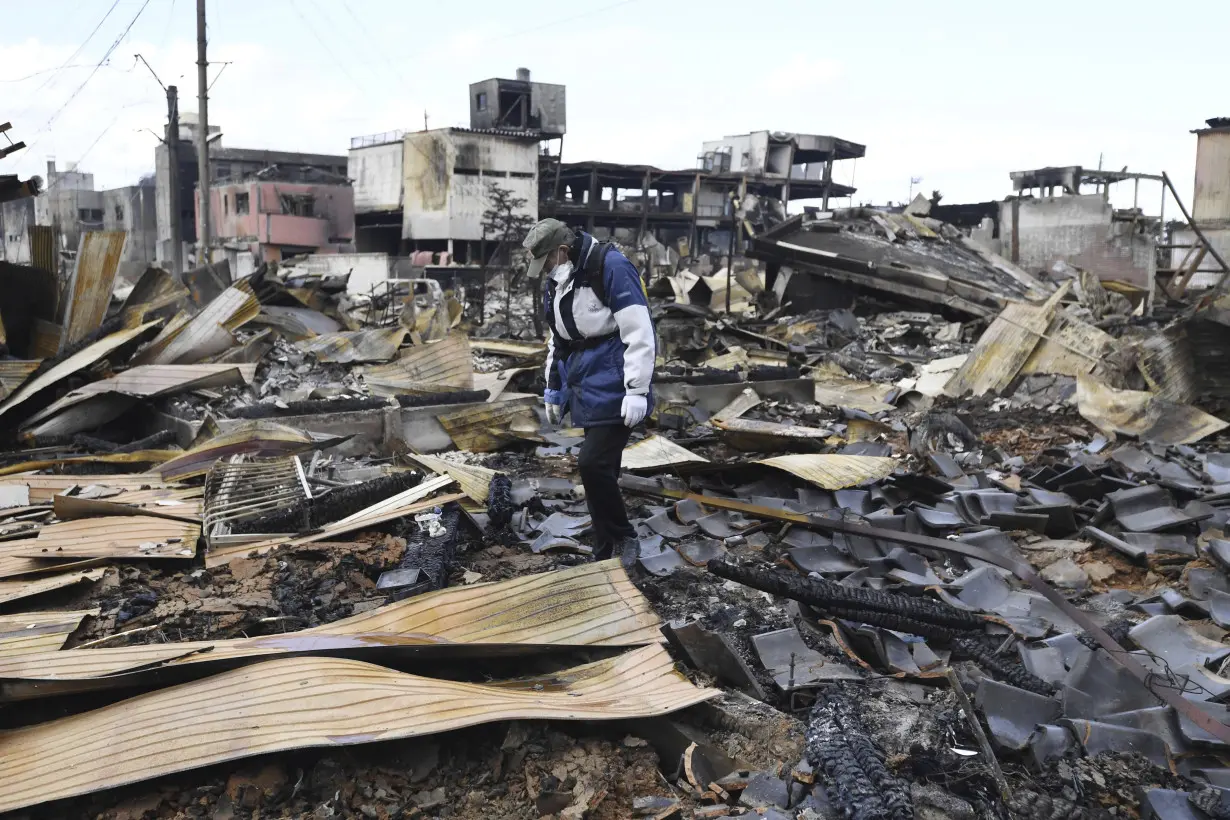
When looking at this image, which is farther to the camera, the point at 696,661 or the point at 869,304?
the point at 869,304

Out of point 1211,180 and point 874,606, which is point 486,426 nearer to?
point 874,606

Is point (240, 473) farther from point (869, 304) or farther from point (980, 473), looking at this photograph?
point (869, 304)

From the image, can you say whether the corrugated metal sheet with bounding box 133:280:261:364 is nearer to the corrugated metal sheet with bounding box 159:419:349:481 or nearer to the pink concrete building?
the corrugated metal sheet with bounding box 159:419:349:481

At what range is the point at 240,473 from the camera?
5434 millimetres

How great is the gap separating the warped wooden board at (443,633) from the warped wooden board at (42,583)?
81cm

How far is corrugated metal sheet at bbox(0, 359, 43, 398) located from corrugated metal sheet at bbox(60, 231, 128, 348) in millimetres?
913

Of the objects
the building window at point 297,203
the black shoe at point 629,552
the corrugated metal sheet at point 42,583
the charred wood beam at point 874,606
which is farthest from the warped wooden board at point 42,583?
the building window at point 297,203

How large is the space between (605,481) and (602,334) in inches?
25.9

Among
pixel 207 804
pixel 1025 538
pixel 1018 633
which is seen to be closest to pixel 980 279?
pixel 1025 538

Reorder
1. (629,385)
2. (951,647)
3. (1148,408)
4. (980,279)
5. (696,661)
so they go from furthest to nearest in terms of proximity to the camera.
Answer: (980,279), (1148,408), (629,385), (951,647), (696,661)

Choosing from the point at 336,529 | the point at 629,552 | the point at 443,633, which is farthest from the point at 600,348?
the point at 336,529

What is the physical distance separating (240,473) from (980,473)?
447cm

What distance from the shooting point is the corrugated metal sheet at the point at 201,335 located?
8.41 metres

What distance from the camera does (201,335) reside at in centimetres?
873
